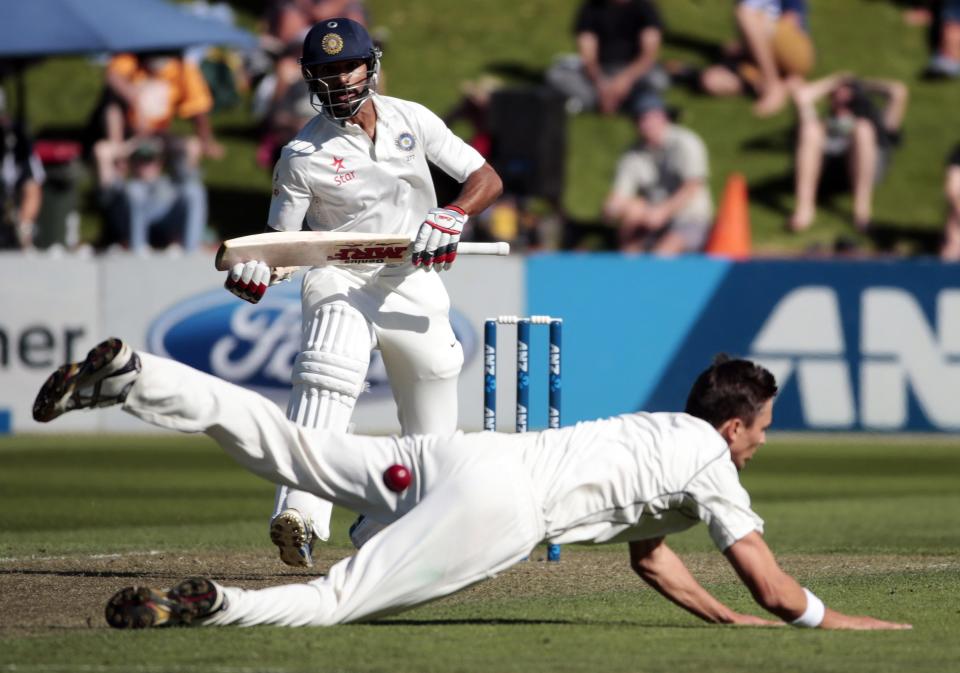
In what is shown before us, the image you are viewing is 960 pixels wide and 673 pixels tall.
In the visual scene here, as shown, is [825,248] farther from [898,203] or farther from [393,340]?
[393,340]

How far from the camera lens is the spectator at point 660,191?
A: 55.3ft

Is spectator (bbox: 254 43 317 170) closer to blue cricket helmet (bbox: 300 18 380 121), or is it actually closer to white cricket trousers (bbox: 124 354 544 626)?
blue cricket helmet (bbox: 300 18 380 121)

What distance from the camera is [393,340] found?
23.2 ft

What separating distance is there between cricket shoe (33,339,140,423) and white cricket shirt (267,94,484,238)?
78.4 inches

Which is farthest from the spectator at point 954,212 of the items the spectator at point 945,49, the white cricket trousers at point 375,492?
the white cricket trousers at point 375,492

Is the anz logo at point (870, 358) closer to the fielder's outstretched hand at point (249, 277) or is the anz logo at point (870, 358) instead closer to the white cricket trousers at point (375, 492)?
the fielder's outstretched hand at point (249, 277)

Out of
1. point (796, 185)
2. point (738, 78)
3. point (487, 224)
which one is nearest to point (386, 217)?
point (487, 224)

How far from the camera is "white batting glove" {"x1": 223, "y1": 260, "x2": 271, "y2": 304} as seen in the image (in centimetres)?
661

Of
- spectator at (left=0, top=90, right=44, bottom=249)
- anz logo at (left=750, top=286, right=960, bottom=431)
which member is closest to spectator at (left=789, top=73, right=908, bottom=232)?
anz logo at (left=750, top=286, right=960, bottom=431)

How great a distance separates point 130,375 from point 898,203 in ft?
51.3

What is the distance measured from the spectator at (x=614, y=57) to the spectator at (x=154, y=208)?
4637 mm

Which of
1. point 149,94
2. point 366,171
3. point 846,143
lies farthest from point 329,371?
point 846,143

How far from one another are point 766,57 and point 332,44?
14.0m

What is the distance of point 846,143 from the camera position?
61.8 feet
